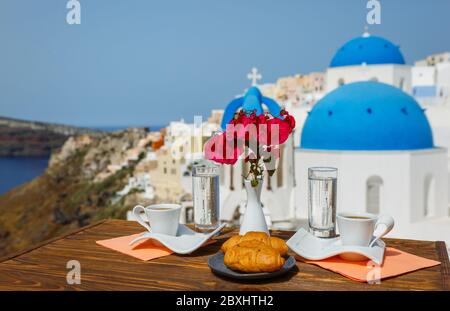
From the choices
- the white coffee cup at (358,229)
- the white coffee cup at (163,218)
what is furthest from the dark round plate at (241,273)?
the white coffee cup at (163,218)

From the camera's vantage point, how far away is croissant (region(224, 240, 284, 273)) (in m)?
1.53

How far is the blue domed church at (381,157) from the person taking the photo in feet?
28.0

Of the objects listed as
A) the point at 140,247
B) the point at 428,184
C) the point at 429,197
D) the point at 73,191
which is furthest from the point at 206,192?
the point at 73,191

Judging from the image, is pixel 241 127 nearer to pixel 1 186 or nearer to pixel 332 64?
pixel 1 186

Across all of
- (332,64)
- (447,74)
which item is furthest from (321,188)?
(447,74)

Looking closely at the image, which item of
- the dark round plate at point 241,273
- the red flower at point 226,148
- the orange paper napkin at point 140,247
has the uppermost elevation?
the red flower at point 226,148

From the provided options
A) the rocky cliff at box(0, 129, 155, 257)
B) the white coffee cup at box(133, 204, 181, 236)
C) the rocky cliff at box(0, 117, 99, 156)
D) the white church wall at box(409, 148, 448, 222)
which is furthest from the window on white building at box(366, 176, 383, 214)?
the rocky cliff at box(0, 129, 155, 257)

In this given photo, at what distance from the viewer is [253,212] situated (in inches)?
78.7

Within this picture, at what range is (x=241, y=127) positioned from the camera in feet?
6.16

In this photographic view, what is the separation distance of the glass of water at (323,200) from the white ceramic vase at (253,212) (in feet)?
0.72

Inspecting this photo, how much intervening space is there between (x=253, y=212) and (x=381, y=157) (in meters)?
7.07

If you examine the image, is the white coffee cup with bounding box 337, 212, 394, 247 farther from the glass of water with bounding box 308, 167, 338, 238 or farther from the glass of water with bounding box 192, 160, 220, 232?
the glass of water with bounding box 192, 160, 220, 232

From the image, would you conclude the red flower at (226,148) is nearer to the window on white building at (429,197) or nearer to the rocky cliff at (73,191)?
the window on white building at (429,197)
